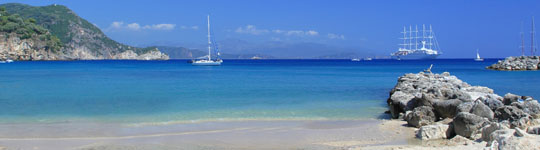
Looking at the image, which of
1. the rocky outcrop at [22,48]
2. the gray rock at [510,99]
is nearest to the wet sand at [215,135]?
the gray rock at [510,99]

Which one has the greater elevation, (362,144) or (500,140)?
(500,140)

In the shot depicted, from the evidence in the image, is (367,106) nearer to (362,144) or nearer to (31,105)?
(362,144)

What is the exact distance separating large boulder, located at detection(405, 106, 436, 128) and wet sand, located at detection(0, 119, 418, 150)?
234 millimetres

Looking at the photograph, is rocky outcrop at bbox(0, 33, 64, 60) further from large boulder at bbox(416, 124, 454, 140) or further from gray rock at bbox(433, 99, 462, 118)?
large boulder at bbox(416, 124, 454, 140)

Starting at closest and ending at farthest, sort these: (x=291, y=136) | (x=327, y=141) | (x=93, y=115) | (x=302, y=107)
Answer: (x=327, y=141)
(x=291, y=136)
(x=93, y=115)
(x=302, y=107)

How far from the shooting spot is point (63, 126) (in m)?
11.6

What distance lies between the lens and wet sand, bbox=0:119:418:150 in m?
8.95

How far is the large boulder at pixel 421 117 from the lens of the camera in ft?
34.9

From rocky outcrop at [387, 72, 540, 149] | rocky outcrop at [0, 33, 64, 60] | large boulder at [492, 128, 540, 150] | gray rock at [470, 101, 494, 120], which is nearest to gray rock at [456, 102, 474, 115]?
rocky outcrop at [387, 72, 540, 149]

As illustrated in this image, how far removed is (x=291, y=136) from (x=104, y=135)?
167 inches

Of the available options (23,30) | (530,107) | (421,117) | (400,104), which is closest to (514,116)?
(530,107)

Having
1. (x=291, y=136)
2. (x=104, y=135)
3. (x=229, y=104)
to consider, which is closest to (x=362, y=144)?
(x=291, y=136)

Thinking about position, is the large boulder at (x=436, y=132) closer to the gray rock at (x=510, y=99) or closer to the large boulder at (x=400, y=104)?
the large boulder at (x=400, y=104)

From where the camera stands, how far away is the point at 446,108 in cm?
1107
